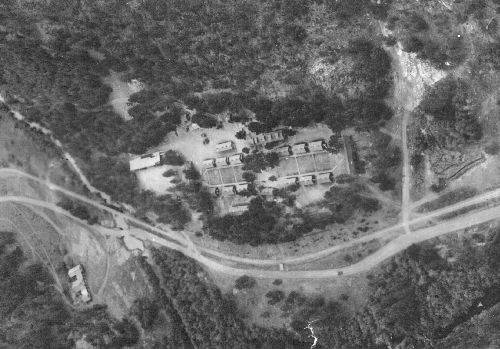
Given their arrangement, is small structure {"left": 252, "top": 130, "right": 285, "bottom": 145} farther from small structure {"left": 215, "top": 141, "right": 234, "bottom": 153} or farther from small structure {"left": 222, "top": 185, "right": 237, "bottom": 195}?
small structure {"left": 222, "top": 185, "right": 237, "bottom": 195}

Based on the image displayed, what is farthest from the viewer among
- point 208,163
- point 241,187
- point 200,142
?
point 200,142

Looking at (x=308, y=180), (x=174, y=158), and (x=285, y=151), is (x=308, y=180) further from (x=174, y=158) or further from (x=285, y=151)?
(x=174, y=158)

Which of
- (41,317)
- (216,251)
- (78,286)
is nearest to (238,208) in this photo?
(216,251)

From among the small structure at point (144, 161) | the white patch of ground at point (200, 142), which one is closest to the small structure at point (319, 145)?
the white patch of ground at point (200, 142)

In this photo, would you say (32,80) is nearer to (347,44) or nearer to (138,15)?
(138,15)

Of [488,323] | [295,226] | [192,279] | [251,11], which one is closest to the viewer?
[488,323]

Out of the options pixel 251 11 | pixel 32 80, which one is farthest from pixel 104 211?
pixel 251 11

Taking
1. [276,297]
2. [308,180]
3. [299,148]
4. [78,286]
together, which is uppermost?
[299,148]
